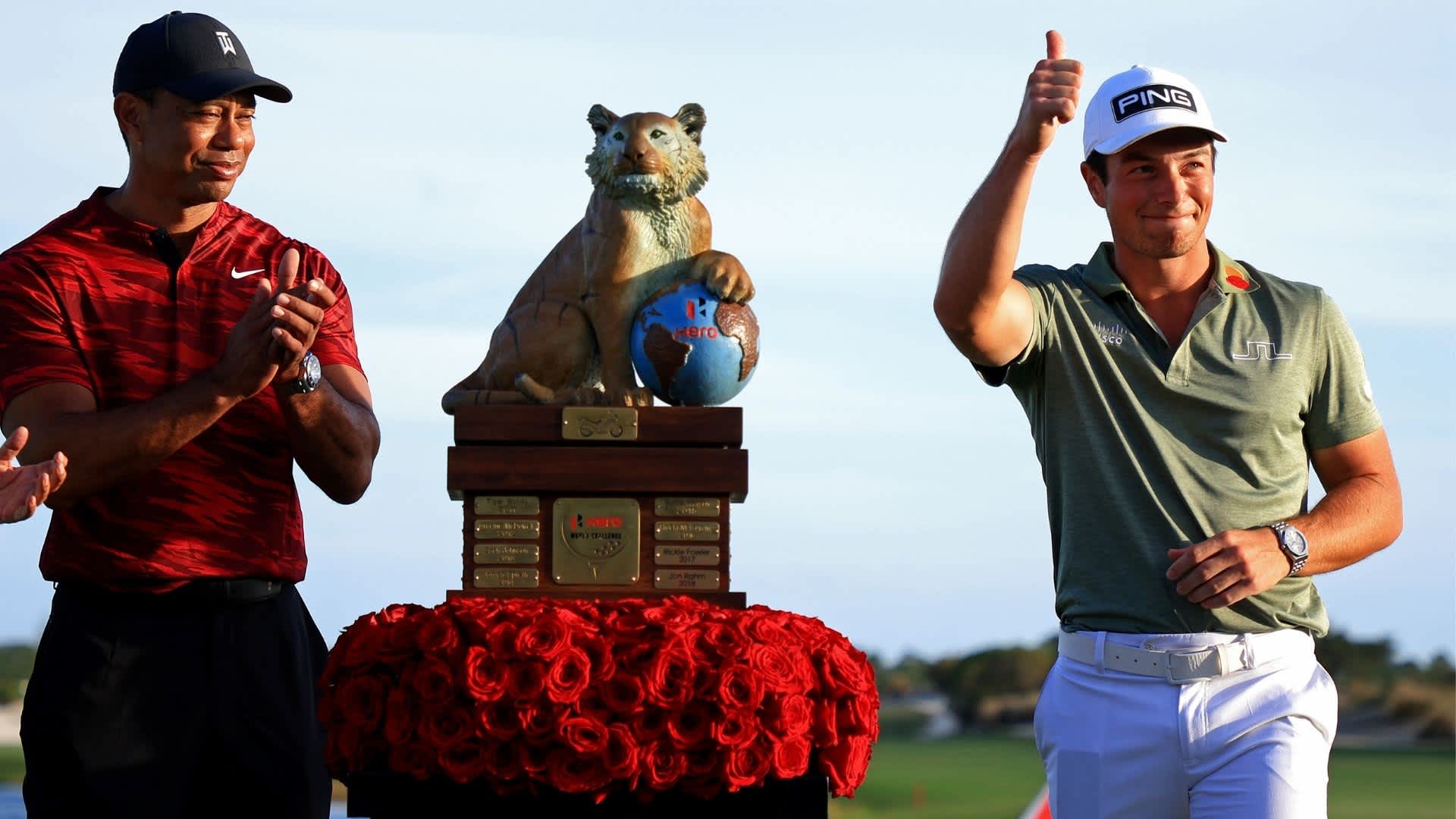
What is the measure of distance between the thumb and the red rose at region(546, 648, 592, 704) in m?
1.68

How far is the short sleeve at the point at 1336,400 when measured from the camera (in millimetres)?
3574

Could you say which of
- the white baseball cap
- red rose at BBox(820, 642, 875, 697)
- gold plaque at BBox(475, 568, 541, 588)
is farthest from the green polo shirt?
gold plaque at BBox(475, 568, 541, 588)

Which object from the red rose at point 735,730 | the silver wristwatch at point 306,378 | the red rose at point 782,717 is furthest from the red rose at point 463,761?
the silver wristwatch at point 306,378

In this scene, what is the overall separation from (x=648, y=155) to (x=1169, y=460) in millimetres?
1811

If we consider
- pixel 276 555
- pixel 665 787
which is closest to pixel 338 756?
pixel 276 555

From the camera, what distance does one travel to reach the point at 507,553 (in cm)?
429

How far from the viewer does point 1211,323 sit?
3.54 meters

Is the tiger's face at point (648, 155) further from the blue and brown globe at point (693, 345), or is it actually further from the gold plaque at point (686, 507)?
the gold plaque at point (686, 507)

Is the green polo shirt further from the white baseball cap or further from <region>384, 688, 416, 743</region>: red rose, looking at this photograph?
<region>384, 688, 416, 743</region>: red rose

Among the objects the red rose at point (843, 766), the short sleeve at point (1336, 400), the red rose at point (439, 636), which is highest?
the short sleeve at point (1336, 400)

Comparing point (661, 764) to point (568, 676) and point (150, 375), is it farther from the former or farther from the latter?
point (150, 375)

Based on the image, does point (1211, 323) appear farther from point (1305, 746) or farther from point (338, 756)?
point (338, 756)

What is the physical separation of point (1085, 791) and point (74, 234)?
2698mm

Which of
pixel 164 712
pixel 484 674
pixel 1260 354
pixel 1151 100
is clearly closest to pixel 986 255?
pixel 1151 100
